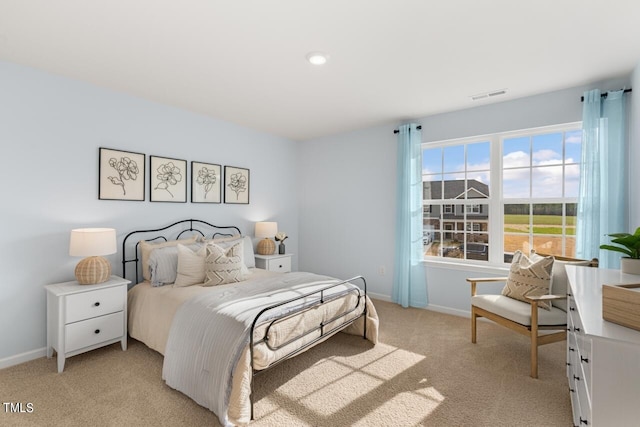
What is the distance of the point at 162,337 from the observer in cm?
264

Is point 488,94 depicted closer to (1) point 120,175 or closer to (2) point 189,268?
(2) point 189,268

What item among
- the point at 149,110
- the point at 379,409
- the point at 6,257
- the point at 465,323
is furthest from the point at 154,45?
the point at 465,323

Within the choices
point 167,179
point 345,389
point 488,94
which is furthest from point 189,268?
point 488,94

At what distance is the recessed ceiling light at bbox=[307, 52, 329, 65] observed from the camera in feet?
8.20

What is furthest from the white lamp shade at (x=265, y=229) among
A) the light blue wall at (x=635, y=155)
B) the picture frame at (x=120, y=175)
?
the light blue wall at (x=635, y=155)

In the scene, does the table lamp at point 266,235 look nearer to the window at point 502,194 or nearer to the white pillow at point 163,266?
the white pillow at point 163,266

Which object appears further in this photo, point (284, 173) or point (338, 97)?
point (284, 173)

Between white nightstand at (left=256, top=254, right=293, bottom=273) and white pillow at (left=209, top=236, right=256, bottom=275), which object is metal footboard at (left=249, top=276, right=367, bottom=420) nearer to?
white pillow at (left=209, top=236, right=256, bottom=275)

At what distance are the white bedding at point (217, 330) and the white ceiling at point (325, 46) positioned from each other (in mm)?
2006

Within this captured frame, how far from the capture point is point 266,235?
179 inches

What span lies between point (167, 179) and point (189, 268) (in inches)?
49.8

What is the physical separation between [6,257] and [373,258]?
13.4 feet

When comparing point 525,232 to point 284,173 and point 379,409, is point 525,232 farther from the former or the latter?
point 284,173

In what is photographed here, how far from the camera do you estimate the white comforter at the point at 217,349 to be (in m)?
1.93
